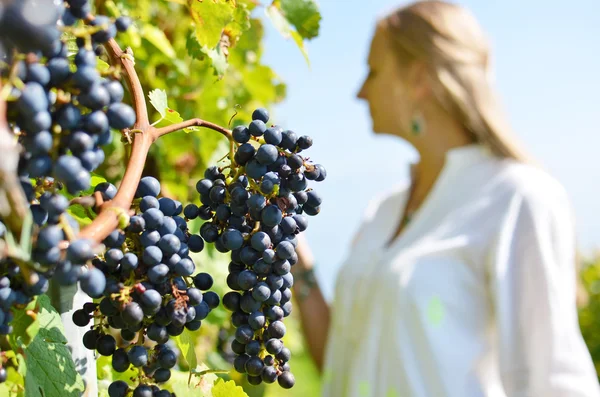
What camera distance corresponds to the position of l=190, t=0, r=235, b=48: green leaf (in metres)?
0.75

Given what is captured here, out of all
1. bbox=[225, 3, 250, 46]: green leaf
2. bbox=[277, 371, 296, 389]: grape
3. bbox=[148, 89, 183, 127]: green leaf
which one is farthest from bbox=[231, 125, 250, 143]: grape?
bbox=[225, 3, 250, 46]: green leaf

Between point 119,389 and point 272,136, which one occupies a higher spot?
point 272,136

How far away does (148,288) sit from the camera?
539mm

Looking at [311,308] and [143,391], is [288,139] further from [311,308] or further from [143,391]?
[311,308]

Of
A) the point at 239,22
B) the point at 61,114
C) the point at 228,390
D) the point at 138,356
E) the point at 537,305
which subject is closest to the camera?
the point at 61,114

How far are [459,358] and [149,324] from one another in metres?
1.79

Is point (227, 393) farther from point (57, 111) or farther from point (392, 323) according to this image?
point (392, 323)

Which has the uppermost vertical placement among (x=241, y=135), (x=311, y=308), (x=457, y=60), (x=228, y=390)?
(x=241, y=135)

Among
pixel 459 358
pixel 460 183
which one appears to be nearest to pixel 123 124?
pixel 459 358

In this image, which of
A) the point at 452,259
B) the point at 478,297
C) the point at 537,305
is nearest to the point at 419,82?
the point at 452,259

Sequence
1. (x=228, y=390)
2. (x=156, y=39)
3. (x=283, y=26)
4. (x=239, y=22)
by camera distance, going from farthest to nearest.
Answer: (x=156, y=39) → (x=283, y=26) → (x=239, y=22) → (x=228, y=390)

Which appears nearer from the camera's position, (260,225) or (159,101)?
(260,225)

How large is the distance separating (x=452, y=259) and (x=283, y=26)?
4.69ft

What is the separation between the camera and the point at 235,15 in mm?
952
